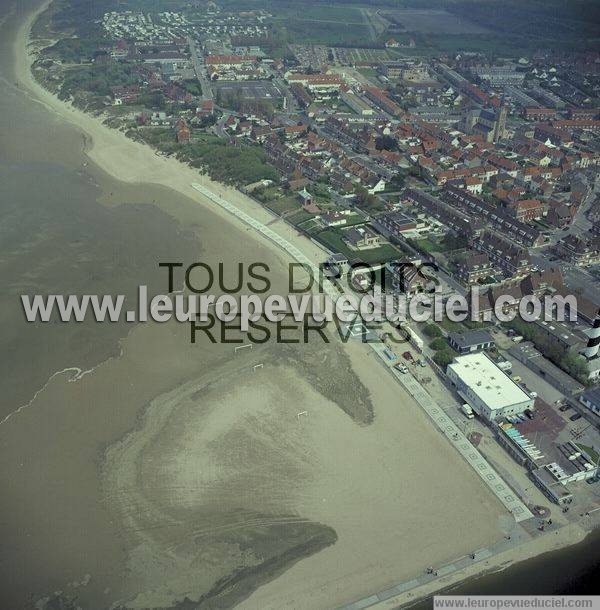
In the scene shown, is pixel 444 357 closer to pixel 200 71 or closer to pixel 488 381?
pixel 488 381

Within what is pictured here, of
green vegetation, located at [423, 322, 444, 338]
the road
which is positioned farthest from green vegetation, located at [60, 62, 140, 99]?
green vegetation, located at [423, 322, 444, 338]

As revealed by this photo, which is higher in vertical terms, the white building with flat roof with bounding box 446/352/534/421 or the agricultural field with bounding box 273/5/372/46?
the agricultural field with bounding box 273/5/372/46

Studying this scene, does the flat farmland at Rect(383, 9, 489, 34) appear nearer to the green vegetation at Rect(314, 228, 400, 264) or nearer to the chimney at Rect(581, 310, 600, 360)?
the green vegetation at Rect(314, 228, 400, 264)

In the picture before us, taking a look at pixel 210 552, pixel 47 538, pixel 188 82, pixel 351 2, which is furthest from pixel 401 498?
pixel 351 2

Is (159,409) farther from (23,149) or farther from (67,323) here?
(23,149)

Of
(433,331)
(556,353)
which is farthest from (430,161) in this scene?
(556,353)

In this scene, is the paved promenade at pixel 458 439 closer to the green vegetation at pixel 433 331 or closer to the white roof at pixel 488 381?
the white roof at pixel 488 381
